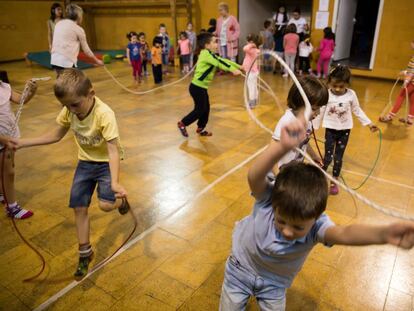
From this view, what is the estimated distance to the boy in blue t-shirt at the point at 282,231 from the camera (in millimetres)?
1285

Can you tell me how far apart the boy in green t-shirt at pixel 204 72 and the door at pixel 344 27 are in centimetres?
673

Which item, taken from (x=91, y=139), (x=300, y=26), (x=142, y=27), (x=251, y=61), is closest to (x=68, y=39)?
(x=251, y=61)

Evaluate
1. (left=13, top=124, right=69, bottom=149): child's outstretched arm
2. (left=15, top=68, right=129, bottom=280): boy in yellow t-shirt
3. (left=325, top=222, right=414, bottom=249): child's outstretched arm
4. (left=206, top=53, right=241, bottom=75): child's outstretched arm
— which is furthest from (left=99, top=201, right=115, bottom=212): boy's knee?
(left=206, top=53, right=241, bottom=75): child's outstretched arm

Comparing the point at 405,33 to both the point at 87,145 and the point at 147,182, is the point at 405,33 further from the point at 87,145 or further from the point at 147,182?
the point at 87,145

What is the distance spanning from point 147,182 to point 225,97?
15.3ft

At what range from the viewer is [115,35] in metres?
16.0

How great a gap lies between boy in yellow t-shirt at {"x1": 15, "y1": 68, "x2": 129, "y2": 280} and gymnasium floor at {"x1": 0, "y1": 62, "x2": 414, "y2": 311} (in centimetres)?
37

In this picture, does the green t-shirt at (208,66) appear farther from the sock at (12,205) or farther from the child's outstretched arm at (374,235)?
the child's outstretched arm at (374,235)

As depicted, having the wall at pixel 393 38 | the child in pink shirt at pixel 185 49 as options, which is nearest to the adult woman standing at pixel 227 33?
the child in pink shirt at pixel 185 49

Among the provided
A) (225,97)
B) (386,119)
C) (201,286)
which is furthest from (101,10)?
(201,286)

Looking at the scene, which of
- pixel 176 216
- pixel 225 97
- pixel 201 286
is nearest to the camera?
pixel 201 286

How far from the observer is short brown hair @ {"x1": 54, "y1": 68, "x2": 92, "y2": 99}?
7.61 feet

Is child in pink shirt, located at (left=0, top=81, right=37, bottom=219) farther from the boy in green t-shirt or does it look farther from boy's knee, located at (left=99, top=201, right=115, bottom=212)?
the boy in green t-shirt

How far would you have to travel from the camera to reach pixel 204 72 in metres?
5.47
